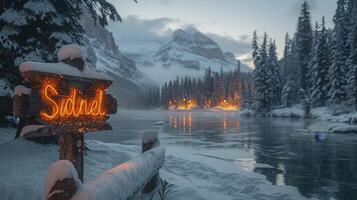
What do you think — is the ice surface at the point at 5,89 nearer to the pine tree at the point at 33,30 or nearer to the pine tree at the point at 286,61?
the pine tree at the point at 33,30

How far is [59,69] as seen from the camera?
17.2ft

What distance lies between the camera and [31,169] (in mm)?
7086

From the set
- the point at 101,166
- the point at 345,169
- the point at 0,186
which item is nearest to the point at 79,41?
the point at 101,166

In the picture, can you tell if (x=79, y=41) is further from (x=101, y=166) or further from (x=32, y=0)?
(x=101, y=166)

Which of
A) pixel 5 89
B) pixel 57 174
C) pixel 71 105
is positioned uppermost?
pixel 5 89

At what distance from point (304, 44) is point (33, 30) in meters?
66.7

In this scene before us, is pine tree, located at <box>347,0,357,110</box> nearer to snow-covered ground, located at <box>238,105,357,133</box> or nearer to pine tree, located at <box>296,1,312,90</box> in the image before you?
snow-covered ground, located at <box>238,105,357,133</box>

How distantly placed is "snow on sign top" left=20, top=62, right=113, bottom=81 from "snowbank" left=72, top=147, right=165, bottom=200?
1.41 meters

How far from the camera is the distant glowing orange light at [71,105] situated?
508 cm

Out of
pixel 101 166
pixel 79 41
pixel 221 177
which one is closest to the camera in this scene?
pixel 101 166

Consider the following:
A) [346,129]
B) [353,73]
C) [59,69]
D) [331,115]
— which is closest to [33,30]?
[59,69]

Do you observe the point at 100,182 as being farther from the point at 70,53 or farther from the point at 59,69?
the point at 70,53

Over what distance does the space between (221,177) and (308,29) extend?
65.5 meters

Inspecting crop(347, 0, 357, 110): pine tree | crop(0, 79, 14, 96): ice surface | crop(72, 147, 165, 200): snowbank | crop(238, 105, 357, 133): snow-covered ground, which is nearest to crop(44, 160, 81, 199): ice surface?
crop(72, 147, 165, 200): snowbank
